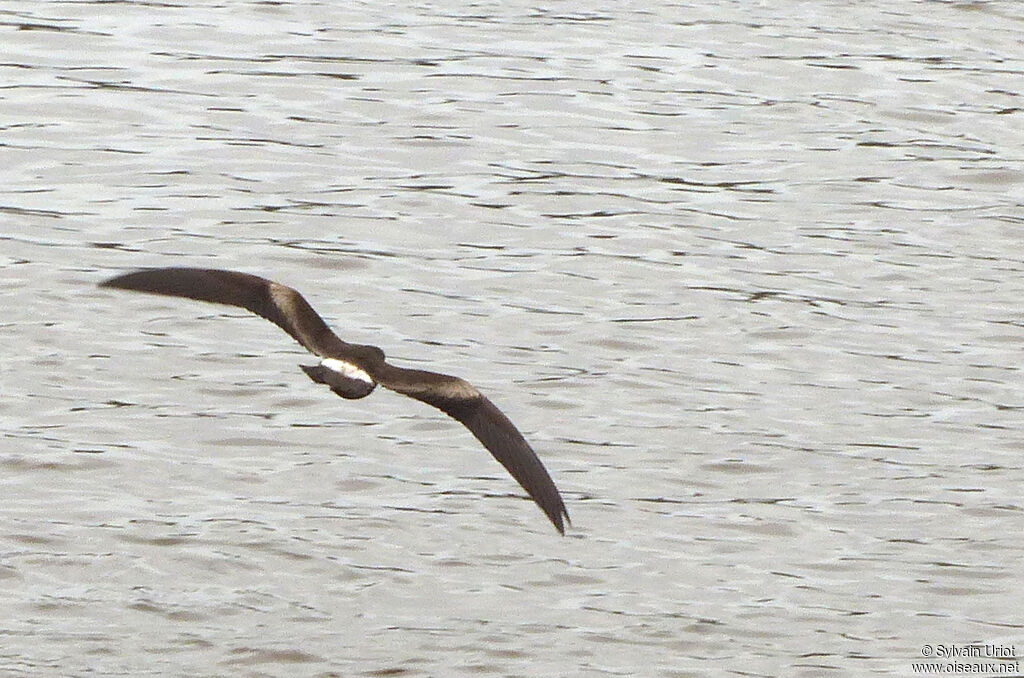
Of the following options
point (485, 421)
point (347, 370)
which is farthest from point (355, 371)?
point (485, 421)

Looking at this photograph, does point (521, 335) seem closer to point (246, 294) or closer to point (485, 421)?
point (246, 294)

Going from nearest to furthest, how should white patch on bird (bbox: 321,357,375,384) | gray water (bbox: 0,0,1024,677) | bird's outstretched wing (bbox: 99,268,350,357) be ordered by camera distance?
white patch on bird (bbox: 321,357,375,384)
bird's outstretched wing (bbox: 99,268,350,357)
gray water (bbox: 0,0,1024,677)

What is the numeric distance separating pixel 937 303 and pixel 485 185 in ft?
8.08

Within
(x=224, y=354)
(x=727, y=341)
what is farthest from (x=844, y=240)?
(x=224, y=354)

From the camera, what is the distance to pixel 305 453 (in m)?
7.94

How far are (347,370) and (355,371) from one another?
0.08 ft

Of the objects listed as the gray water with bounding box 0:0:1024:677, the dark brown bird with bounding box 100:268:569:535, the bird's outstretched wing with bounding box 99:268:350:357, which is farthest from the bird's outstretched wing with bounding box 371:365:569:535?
the gray water with bounding box 0:0:1024:677

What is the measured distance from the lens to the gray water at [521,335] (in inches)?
269

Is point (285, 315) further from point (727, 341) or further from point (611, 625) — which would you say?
point (727, 341)

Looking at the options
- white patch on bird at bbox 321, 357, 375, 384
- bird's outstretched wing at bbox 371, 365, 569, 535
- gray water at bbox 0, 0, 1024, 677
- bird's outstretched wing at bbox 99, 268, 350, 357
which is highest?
bird's outstretched wing at bbox 99, 268, 350, 357

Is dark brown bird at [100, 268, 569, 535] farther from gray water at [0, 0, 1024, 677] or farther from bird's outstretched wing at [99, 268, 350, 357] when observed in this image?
gray water at [0, 0, 1024, 677]

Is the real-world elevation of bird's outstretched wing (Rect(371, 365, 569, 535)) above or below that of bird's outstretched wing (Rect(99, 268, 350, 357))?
below

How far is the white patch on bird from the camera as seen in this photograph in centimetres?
503

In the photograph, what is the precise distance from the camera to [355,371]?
5.06m
